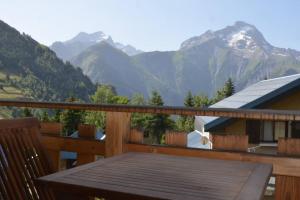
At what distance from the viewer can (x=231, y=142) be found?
98.3 inches

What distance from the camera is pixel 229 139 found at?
250cm

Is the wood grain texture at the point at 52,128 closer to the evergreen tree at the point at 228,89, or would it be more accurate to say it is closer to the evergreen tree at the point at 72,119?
the evergreen tree at the point at 72,119

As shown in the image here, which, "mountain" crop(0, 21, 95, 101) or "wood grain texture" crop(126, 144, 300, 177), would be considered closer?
"wood grain texture" crop(126, 144, 300, 177)

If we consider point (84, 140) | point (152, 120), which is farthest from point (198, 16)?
point (84, 140)

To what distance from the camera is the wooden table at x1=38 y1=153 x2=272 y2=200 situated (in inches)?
65.3

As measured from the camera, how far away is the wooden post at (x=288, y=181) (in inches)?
92.7

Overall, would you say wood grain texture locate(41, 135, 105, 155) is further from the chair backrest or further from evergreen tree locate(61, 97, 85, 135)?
evergreen tree locate(61, 97, 85, 135)

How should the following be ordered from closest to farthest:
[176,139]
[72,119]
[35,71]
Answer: [176,139] → [72,119] → [35,71]

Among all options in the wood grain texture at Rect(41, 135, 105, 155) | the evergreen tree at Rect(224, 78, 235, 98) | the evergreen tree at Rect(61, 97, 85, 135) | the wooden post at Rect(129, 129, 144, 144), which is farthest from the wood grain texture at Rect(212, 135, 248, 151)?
the evergreen tree at Rect(224, 78, 235, 98)

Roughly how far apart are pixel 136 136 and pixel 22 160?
2.77 feet

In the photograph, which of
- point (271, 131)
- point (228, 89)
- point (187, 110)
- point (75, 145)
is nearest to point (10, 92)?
point (228, 89)

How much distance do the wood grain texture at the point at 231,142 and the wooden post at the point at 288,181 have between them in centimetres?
21

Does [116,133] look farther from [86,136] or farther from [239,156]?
[239,156]

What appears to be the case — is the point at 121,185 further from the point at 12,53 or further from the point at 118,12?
the point at 118,12
